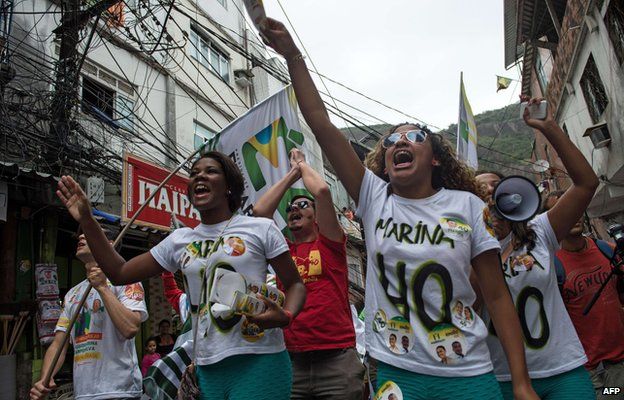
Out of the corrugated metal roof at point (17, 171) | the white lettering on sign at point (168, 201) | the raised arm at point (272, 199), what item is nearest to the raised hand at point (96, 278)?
the raised arm at point (272, 199)

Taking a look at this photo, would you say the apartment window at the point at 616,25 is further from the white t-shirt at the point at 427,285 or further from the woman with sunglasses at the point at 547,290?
the white t-shirt at the point at 427,285

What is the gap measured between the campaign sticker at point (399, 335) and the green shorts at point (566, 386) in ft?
2.48

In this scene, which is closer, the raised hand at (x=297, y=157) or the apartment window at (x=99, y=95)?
the raised hand at (x=297, y=157)

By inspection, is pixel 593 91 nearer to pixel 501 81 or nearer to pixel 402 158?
pixel 501 81

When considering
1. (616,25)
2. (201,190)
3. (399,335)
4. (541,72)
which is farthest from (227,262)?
(541,72)

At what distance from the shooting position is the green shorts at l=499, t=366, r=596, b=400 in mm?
2074

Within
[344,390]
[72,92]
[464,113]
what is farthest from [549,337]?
[72,92]

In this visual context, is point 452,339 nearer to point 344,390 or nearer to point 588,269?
point 344,390

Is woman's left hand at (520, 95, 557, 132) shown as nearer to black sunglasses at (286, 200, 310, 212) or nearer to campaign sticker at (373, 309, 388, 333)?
campaign sticker at (373, 309, 388, 333)

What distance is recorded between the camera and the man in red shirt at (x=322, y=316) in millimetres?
3000

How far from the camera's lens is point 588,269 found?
3236mm

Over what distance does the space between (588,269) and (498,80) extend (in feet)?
40.5

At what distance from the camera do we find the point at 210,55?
48.6 ft

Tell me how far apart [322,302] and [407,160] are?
134cm
